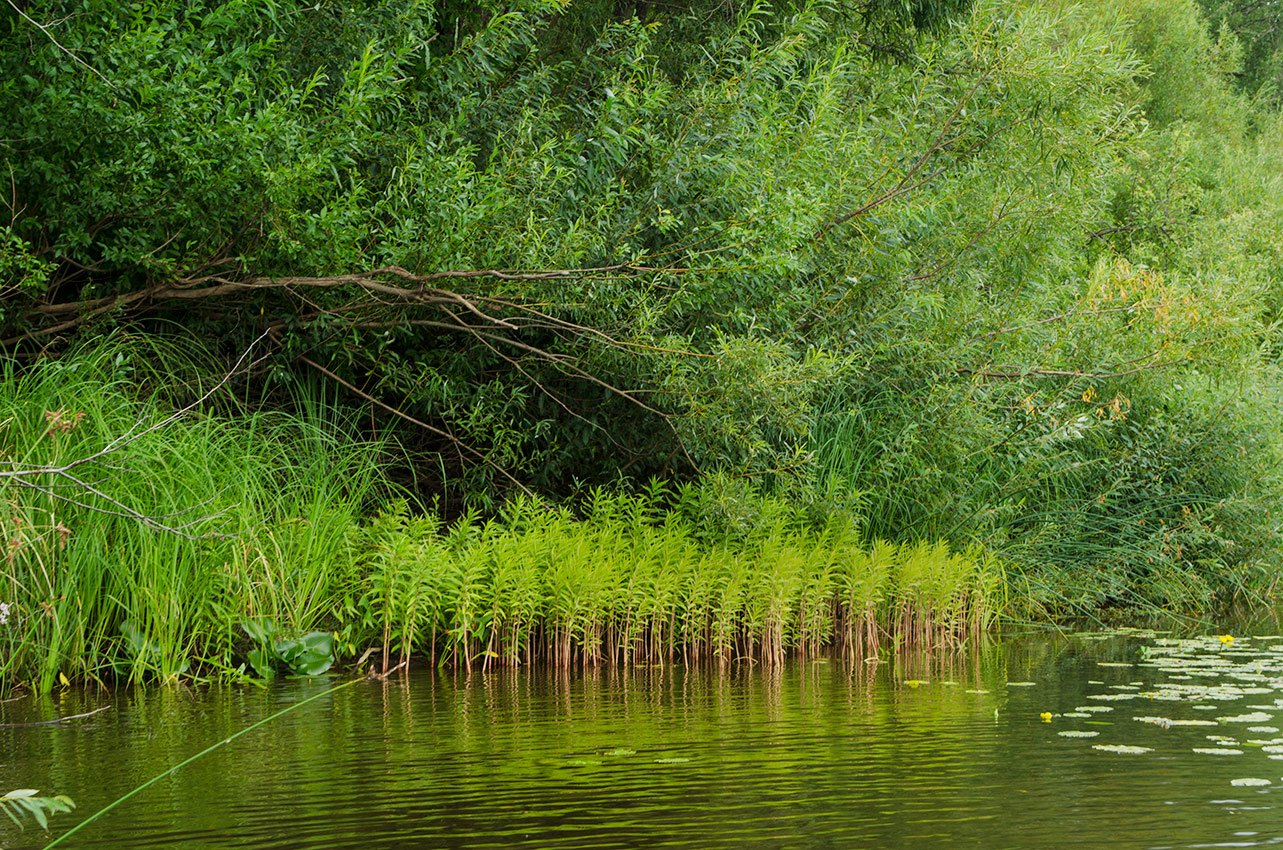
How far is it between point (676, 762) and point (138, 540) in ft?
10.9

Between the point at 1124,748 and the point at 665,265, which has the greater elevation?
the point at 665,265

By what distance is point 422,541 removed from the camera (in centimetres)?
709

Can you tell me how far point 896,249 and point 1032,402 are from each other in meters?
1.64

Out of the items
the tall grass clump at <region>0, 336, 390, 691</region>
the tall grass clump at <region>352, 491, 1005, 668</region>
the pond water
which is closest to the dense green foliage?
the tall grass clump at <region>0, 336, 390, 691</region>

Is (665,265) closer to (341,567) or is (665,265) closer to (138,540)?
(341,567)

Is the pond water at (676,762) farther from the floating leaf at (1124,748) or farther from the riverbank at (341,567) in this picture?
the riverbank at (341,567)

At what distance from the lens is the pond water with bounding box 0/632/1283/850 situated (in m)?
3.31

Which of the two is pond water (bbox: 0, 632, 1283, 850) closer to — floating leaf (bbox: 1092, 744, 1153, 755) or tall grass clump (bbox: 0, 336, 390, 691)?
floating leaf (bbox: 1092, 744, 1153, 755)

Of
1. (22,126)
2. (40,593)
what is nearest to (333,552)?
(40,593)

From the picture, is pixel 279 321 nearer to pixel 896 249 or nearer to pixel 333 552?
pixel 333 552

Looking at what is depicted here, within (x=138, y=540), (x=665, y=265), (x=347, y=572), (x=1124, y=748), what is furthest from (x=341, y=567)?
(x=1124, y=748)

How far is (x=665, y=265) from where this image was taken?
8.05m

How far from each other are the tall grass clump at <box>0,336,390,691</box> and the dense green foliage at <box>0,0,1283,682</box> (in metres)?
0.09

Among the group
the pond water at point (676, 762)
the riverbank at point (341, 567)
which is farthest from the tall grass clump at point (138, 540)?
the pond water at point (676, 762)
